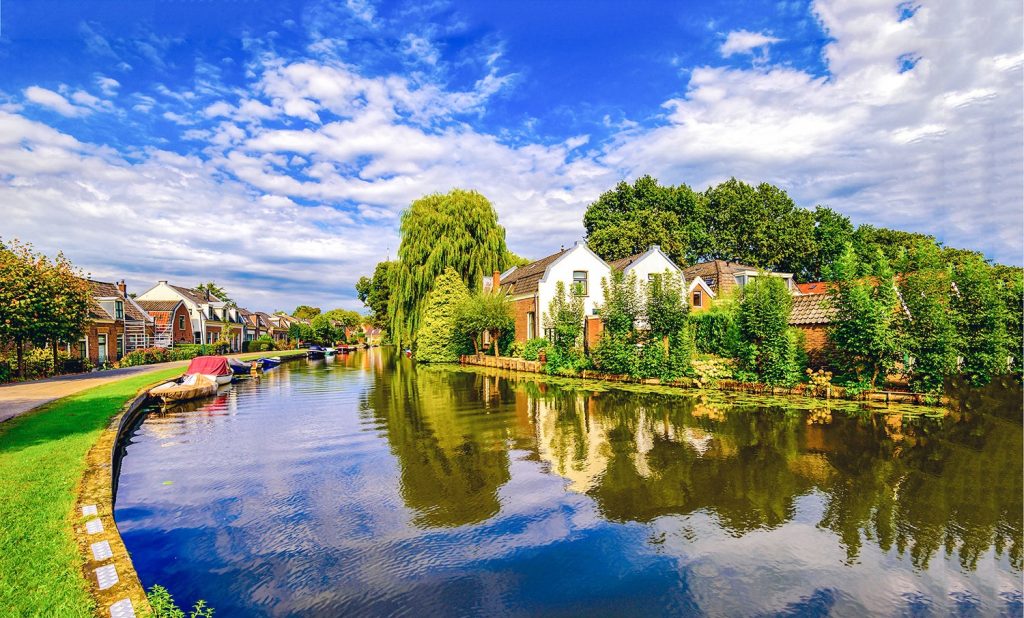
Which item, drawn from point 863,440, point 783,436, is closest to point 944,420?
point 863,440

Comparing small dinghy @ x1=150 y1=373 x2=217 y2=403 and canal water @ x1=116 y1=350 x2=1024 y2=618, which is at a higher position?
small dinghy @ x1=150 y1=373 x2=217 y2=403

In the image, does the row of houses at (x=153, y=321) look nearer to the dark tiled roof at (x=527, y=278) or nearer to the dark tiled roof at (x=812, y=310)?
the dark tiled roof at (x=527, y=278)

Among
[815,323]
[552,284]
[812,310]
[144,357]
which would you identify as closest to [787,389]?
[815,323]

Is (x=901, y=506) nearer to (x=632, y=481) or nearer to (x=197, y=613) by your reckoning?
(x=632, y=481)

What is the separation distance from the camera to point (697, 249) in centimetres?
5919

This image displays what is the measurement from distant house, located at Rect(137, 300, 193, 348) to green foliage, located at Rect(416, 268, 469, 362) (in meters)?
29.6

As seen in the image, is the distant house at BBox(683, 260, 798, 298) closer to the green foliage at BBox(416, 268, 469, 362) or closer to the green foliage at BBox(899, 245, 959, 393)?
the green foliage at BBox(416, 268, 469, 362)

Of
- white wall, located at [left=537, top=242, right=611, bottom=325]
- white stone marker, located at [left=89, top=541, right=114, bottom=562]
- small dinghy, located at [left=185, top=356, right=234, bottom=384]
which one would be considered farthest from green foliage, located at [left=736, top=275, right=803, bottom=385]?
small dinghy, located at [left=185, top=356, right=234, bottom=384]

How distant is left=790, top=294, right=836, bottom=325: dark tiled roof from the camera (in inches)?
802

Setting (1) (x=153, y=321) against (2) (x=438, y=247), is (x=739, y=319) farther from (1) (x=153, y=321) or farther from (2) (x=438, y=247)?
(1) (x=153, y=321)

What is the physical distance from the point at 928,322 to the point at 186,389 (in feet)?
94.0

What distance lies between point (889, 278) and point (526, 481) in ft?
52.3

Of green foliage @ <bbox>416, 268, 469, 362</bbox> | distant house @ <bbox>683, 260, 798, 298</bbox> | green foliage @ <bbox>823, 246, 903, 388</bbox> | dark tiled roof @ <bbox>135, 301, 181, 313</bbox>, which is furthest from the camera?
dark tiled roof @ <bbox>135, 301, 181, 313</bbox>

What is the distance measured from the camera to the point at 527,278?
39812 mm
